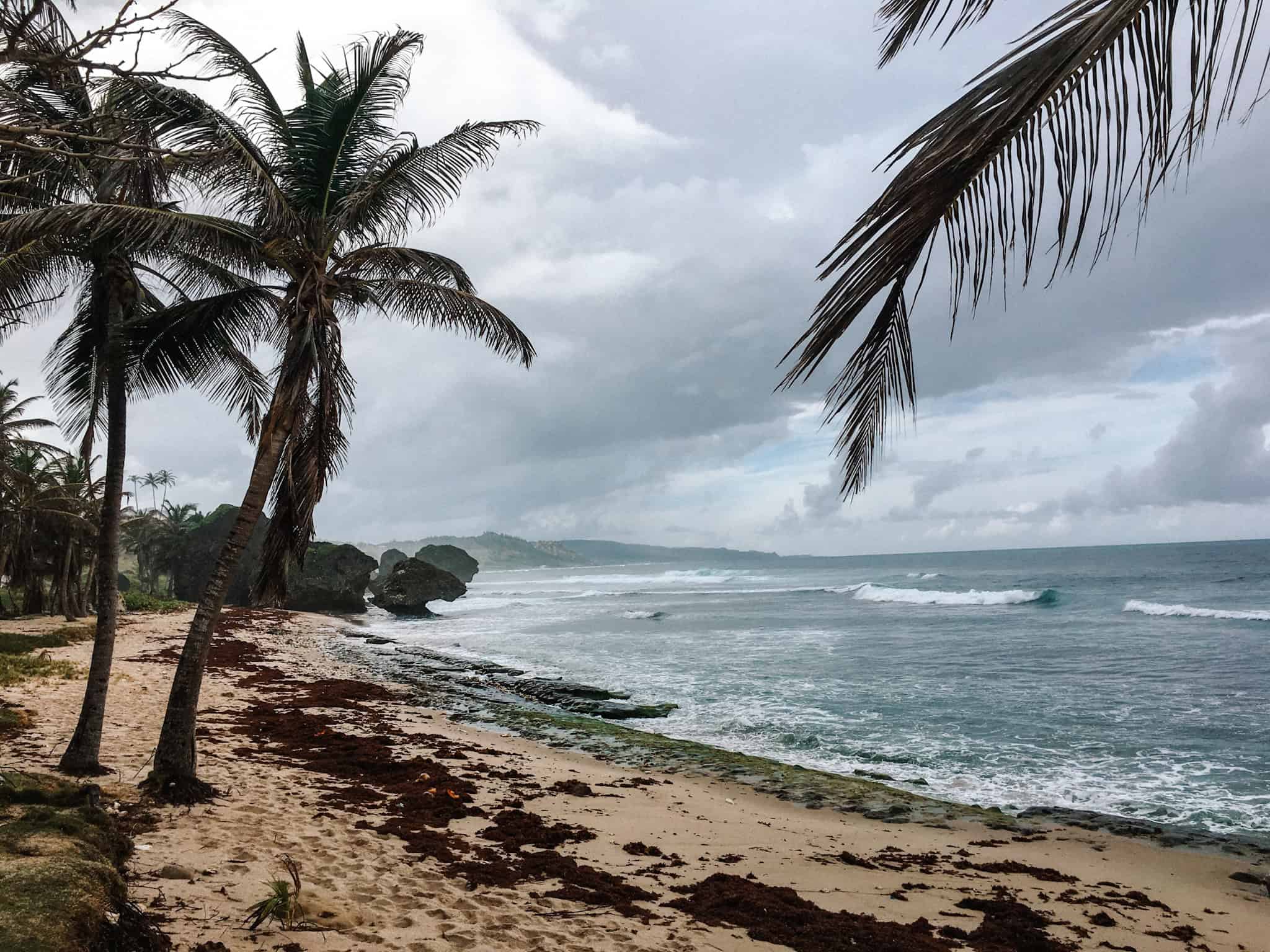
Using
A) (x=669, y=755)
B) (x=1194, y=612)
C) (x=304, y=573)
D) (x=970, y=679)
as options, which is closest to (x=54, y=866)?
(x=669, y=755)

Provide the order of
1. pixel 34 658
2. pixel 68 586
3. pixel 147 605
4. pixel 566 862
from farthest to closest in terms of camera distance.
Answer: pixel 147 605 < pixel 68 586 < pixel 34 658 < pixel 566 862

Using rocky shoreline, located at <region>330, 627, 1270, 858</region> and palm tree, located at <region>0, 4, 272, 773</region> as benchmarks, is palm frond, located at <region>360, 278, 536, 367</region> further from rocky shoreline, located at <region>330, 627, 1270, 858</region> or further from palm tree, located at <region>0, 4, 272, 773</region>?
rocky shoreline, located at <region>330, 627, 1270, 858</region>

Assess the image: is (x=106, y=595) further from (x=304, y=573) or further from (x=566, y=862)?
(x=304, y=573)

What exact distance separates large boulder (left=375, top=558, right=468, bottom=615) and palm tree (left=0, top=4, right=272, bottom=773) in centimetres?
3558

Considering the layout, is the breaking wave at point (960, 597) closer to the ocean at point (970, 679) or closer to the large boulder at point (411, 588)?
the ocean at point (970, 679)

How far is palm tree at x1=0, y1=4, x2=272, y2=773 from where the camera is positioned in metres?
6.21

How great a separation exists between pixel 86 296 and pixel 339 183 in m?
3.20

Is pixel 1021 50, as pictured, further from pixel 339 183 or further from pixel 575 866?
pixel 339 183

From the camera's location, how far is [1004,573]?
70.4 metres

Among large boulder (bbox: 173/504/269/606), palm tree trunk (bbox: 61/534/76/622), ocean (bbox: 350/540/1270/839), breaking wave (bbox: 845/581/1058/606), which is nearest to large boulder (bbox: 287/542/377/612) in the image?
ocean (bbox: 350/540/1270/839)

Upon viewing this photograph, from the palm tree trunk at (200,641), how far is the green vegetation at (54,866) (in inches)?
63.2

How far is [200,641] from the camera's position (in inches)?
260

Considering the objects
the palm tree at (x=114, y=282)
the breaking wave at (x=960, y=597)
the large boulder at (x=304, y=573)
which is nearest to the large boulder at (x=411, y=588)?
the large boulder at (x=304, y=573)

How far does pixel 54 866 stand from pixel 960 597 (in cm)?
4932
